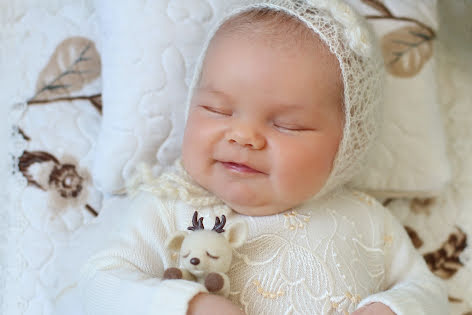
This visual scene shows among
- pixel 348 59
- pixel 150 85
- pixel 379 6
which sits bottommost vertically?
pixel 150 85

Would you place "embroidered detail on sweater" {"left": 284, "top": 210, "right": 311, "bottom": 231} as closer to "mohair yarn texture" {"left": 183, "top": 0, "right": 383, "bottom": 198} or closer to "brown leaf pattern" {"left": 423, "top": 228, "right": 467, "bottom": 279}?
"mohair yarn texture" {"left": 183, "top": 0, "right": 383, "bottom": 198}

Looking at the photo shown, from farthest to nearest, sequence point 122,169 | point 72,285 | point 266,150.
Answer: point 122,169, point 72,285, point 266,150

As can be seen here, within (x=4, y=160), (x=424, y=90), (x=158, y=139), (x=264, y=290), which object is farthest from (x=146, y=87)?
(x=424, y=90)

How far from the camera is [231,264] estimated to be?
981 mm

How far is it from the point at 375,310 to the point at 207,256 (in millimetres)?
353

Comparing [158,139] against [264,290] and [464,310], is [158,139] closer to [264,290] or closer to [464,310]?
[264,290]

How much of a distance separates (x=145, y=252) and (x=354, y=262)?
43cm

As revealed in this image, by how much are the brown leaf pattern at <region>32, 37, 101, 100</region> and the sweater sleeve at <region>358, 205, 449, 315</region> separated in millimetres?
817

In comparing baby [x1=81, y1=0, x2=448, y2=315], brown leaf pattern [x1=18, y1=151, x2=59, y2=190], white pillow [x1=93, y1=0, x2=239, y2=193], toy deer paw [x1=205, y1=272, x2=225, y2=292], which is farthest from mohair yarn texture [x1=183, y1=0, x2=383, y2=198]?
brown leaf pattern [x1=18, y1=151, x2=59, y2=190]

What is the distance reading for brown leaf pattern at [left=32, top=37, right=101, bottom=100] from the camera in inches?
51.3

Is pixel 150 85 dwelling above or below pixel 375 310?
above

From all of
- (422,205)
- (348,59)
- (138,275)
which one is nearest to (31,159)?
(138,275)

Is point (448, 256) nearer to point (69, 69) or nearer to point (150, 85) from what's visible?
point (150, 85)

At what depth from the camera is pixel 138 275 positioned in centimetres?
93
